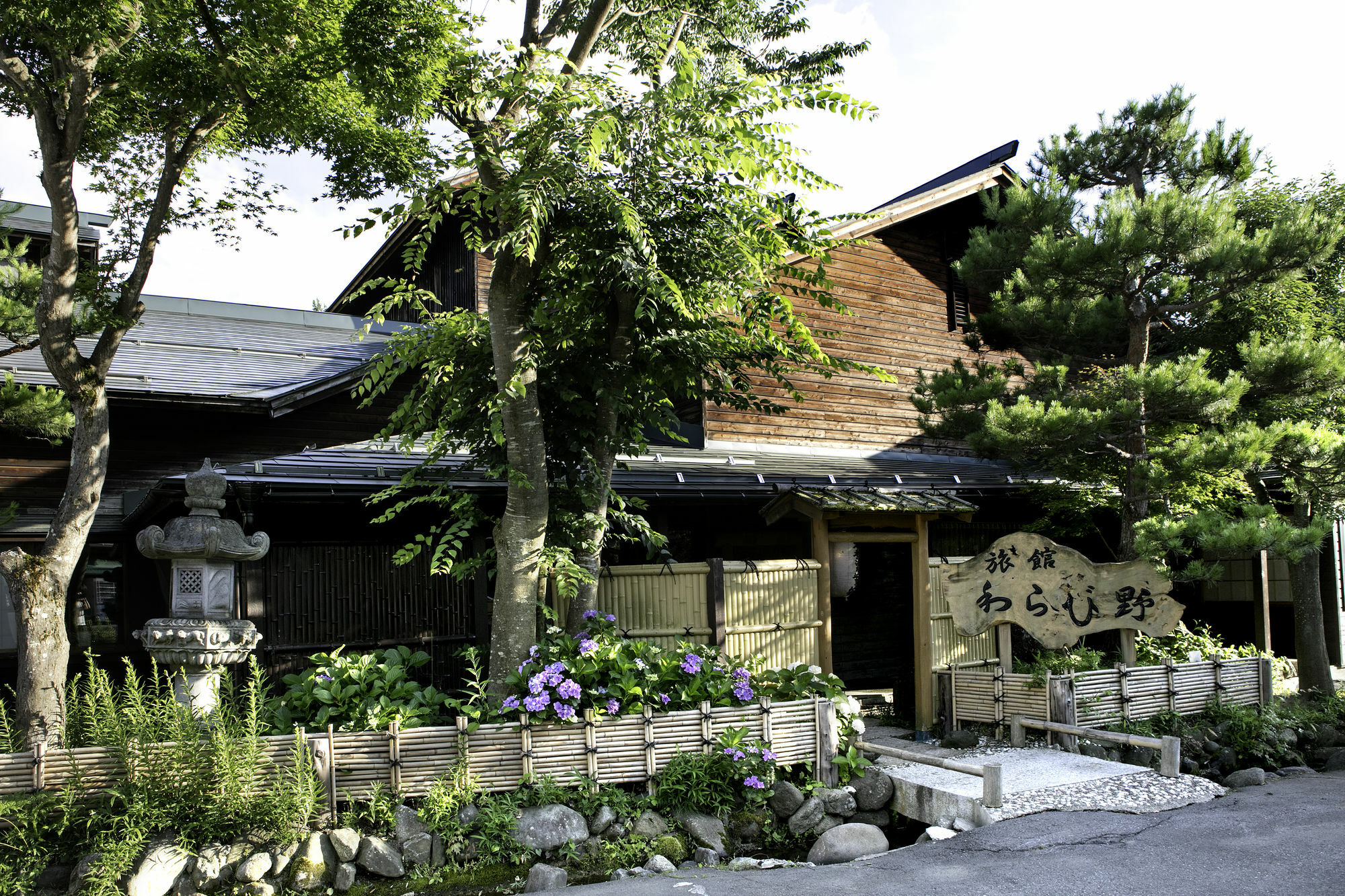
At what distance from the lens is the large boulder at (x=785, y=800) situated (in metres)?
6.84

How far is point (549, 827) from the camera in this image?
20.6 feet

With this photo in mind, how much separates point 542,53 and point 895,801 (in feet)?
21.2

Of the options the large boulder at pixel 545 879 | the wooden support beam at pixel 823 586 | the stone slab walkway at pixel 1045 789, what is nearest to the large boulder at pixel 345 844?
the large boulder at pixel 545 879

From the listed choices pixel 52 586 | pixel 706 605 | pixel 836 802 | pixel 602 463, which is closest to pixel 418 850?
pixel 836 802

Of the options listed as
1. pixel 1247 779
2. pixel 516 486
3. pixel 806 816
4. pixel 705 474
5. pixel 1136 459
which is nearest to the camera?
pixel 806 816

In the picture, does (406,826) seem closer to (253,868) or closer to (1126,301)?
(253,868)

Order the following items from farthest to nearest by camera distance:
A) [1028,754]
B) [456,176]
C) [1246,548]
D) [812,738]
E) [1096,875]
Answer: [456,176] < [1246,548] < [1028,754] < [812,738] < [1096,875]

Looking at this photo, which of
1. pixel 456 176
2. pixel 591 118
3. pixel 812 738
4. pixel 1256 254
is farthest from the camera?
pixel 456 176

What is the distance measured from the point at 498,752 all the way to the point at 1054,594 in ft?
18.9

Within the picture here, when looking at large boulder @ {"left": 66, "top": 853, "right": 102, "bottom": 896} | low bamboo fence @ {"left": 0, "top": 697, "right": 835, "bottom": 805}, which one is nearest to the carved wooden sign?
low bamboo fence @ {"left": 0, "top": 697, "right": 835, "bottom": 805}

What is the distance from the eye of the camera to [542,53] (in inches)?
269

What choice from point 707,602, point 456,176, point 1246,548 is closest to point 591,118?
point 707,602

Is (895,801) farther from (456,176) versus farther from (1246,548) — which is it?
(456,176)

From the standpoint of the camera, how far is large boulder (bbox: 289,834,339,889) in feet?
19.0
